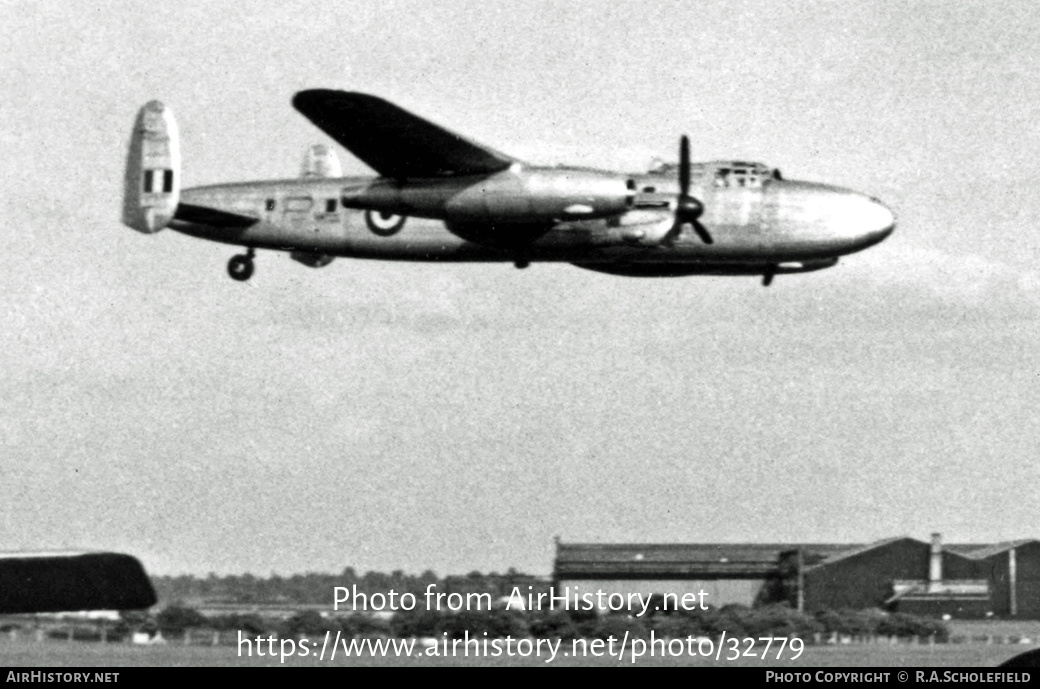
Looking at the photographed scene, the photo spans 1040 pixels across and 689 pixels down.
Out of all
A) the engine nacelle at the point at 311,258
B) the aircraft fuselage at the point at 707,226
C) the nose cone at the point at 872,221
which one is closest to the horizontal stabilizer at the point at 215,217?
the engine nacelle at the point at 311,258

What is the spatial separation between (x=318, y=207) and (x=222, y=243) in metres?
1.98

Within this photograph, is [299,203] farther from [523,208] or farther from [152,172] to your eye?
[523,208]

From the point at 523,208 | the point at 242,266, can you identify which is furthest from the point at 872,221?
the point at 242,266

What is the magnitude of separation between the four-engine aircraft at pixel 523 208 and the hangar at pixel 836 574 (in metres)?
6.25

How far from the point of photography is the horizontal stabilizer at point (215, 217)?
2562 cm

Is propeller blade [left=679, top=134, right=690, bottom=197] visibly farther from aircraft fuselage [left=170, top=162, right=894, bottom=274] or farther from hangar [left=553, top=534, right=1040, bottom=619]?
hangar [left=553, top=534, right=1040, bottom=619]

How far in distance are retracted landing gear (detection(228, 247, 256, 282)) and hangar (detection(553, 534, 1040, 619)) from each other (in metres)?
7.33

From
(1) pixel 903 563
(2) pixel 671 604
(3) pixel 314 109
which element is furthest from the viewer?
(1) pixel 903 563

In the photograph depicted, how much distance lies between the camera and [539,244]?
2361 cm

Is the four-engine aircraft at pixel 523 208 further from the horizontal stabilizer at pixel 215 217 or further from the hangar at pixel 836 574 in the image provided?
the hangar at pixel 836 574

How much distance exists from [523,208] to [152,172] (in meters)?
6.63

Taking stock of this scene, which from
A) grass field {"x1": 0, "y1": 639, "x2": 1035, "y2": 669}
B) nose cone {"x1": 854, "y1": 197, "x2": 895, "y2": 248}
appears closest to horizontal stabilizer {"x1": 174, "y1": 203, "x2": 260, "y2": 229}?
grass field {"x1": 0, "y1": 639, "x2": 1035, "y2": 669}
